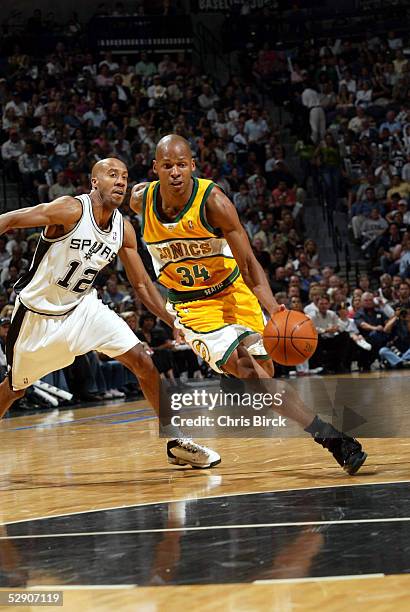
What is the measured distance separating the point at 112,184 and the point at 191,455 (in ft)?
5.57

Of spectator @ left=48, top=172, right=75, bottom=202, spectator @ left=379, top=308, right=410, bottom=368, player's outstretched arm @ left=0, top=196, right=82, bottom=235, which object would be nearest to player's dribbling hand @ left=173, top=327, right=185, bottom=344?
player's outstretched arm @ left=0, top=196, right=82, bottom=235

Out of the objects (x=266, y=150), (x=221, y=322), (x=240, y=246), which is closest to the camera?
(x=240, y=246)

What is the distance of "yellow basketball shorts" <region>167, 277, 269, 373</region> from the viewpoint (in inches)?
222

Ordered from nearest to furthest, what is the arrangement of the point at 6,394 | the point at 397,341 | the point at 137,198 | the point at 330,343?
the point at 6,394 → the point at 137,198 → the point at 330,343 → the point at 397,341

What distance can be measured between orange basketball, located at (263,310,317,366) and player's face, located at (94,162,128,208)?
1.28 metres

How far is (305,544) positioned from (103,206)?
2.85 meters

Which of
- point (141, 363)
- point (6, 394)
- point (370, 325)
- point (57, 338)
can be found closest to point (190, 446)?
point (141, 363)

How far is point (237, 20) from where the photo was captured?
20906mm

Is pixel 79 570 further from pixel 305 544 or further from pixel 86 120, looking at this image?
pixel 86 120

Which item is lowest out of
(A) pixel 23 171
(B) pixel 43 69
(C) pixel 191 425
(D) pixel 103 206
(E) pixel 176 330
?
(C) pixel 191 425

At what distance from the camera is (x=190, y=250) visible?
5.77 metres

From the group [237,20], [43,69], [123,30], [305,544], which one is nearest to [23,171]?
[43,69]

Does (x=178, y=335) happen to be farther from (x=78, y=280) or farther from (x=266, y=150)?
(x=266, y=150)

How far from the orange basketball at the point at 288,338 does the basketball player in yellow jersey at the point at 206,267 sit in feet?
0.63
